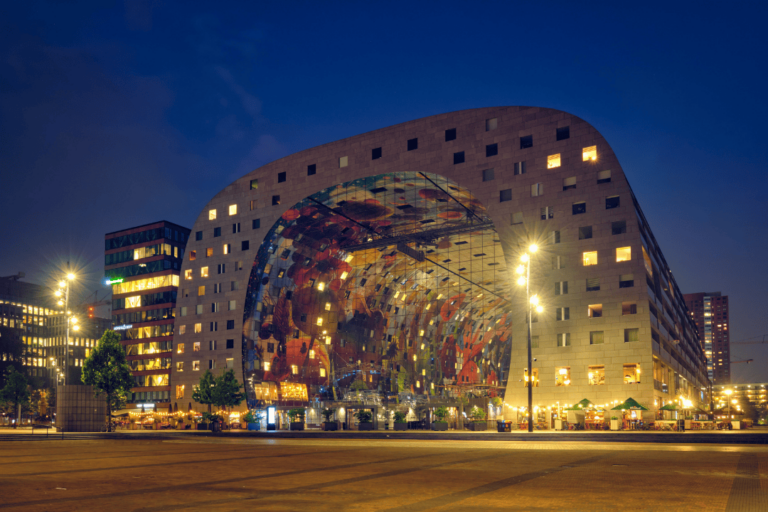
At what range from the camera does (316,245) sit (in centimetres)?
8350

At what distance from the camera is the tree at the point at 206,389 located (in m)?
77.8

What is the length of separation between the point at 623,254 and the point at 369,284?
39.8 metres

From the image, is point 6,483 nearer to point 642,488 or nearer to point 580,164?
point 642,488

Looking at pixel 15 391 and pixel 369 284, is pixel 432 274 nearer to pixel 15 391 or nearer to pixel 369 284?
pixel 369 284

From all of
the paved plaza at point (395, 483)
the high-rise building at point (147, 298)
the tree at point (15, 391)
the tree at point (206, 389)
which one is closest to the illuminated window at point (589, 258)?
the paved plaza at point (395, 483)

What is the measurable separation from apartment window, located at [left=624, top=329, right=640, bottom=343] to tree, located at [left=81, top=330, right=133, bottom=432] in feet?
165

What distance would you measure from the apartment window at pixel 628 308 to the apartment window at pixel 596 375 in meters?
5.28

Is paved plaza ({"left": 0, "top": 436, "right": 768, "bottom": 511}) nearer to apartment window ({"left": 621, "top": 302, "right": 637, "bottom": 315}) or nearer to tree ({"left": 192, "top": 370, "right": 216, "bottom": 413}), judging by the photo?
apartment window ({"left": 621, "top": 302, "right": 637, "bottom": 315})

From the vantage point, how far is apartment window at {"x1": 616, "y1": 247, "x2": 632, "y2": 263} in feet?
190

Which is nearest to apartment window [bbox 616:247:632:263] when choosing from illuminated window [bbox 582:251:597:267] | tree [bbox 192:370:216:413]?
illuminated window [bbox 582:251:597:267]

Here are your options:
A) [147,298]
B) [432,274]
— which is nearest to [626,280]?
[432,274]

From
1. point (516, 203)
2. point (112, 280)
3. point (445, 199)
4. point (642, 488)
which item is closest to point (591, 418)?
point (516, 203)

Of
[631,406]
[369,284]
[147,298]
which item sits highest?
[369,284]

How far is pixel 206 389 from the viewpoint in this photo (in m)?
78.0
